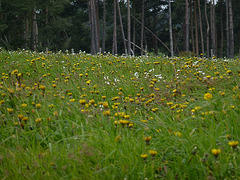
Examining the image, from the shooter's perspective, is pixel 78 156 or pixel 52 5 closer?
pixel 78 156

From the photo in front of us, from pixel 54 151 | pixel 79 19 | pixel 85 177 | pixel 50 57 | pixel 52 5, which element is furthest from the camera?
pixel 79 19

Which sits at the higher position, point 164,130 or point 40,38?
point 40,38

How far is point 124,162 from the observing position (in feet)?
6.40

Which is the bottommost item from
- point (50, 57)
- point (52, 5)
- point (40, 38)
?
point (50, 57)

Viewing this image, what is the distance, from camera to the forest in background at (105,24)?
69.5ft

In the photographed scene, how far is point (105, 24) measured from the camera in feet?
103

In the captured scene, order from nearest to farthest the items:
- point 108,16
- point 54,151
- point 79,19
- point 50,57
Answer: point 54,151 → point 50,57 → point 79,19 → point 108,16

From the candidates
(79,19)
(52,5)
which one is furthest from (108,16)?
(52,5)

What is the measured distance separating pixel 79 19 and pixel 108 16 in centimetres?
779

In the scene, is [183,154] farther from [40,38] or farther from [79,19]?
[79,19]

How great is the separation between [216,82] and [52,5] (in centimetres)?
2090

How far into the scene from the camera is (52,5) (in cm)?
2189

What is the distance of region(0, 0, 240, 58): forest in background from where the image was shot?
69.5 ft

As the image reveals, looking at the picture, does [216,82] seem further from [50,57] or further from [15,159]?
[50,57]
